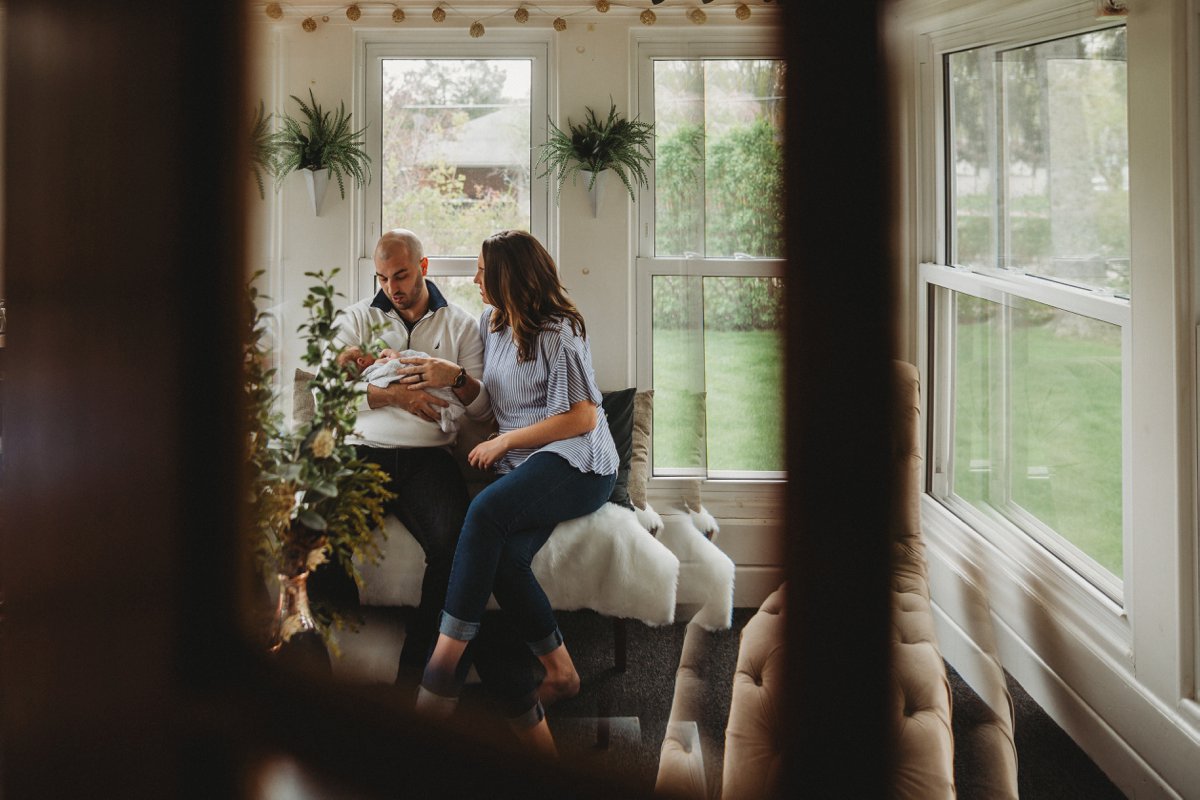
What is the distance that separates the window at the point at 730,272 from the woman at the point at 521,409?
72 centimetres

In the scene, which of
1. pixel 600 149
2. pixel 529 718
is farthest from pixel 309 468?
pixel 600 149

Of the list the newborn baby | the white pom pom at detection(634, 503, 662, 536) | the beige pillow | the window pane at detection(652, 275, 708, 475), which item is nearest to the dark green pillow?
the beige pillow

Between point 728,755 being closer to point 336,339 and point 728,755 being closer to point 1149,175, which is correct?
point 336,339

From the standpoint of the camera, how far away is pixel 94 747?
18cm

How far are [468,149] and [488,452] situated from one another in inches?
21.0

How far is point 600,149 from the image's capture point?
1.28 m

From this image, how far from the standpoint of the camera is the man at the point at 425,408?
3.24 ft

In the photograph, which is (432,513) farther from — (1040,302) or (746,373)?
(746,373)

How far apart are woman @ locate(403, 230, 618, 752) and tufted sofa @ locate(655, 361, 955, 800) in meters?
0.93

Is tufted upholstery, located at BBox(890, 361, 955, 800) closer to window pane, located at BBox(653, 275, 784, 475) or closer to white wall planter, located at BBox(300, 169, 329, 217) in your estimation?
window pane, located at BBox(653, 275, 784, 475)

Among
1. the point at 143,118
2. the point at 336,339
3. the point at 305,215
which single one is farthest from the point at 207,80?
the point at 336,339

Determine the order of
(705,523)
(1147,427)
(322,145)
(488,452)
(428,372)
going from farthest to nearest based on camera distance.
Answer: (488,452)
(428,372)
(1147,427)
(322,145)
(705,523)

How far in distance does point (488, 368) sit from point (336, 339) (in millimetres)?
670

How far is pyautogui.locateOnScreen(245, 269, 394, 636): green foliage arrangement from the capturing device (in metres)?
0.28
